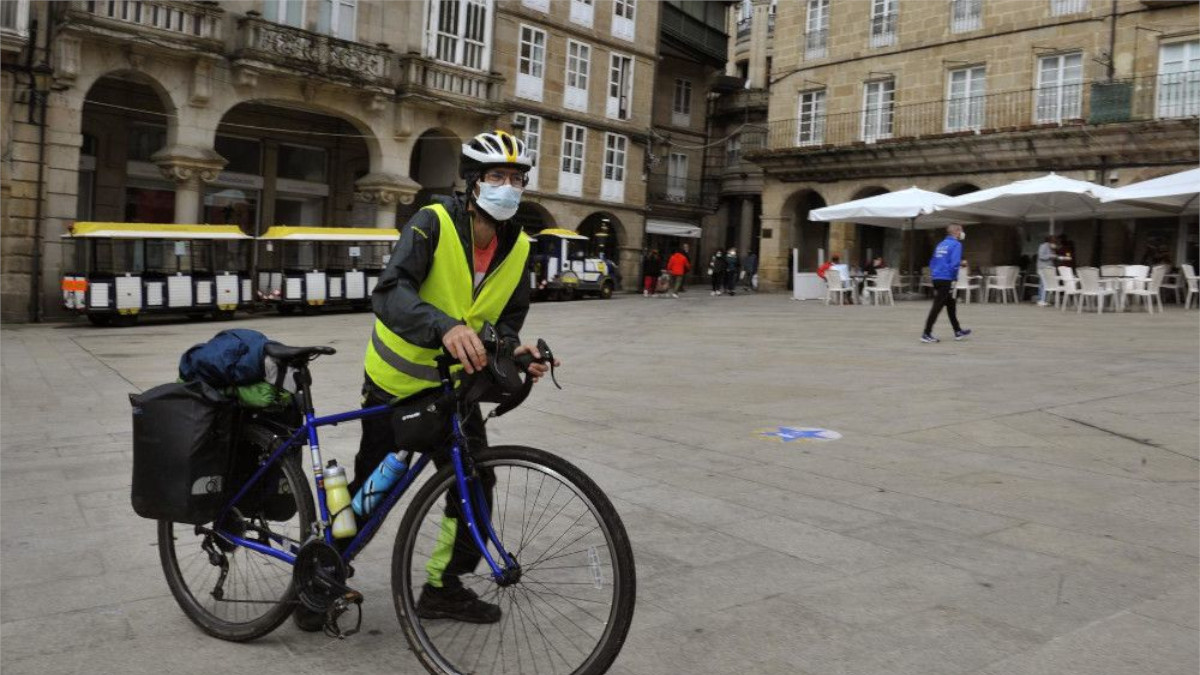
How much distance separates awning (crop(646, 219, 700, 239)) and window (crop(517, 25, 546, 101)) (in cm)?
1053

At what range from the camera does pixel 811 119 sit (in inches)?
1293

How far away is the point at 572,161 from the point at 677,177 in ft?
38.6

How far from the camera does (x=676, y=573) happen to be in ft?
13.1

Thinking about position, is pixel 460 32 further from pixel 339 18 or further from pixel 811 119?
pixel 811 119

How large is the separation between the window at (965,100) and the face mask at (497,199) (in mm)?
27557

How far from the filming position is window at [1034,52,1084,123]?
25.7m

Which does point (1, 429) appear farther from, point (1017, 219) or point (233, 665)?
point (1017, 219)

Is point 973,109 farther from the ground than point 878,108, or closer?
closer

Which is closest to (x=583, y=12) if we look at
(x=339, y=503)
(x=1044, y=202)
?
(x=1044, y=202)

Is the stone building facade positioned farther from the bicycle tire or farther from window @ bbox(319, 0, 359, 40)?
the bicycle tire

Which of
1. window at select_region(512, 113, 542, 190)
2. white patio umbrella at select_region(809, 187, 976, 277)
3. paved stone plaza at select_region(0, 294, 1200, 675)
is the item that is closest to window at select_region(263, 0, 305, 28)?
window at select_region(512, 113, 542, 190)

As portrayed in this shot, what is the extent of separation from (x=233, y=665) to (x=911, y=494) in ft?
12.2

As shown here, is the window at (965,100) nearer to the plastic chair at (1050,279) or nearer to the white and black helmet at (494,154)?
the plastic chair at (1050,279)

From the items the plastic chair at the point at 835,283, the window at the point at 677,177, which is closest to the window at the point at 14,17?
the plastic chair at the point at 835,283
